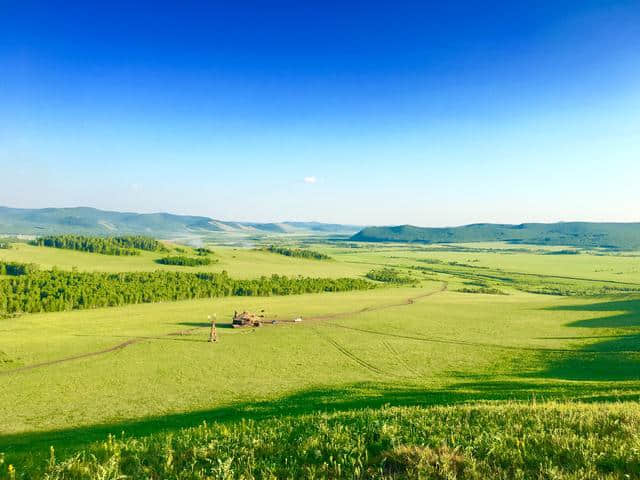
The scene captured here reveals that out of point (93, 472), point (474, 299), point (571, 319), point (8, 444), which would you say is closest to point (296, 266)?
point (474, 299)

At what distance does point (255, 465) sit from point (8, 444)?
88.0 feet

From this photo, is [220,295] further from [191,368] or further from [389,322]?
[191,368]

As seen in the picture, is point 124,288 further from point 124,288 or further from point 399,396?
point 399,396

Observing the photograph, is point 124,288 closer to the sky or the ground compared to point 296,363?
closer to the ground

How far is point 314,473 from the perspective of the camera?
22.1ft

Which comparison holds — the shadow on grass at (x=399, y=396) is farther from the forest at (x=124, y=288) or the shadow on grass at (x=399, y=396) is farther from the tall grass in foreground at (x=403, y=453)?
the forest at (x=124, y=288)

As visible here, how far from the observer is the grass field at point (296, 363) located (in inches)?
973

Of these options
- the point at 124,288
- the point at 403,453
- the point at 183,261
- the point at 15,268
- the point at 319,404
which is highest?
the point at 403,453

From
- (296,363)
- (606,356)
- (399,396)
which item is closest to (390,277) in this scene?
(296,363)

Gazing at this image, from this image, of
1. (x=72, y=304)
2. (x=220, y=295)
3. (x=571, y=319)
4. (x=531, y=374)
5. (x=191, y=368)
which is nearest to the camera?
(x=531, y=374)

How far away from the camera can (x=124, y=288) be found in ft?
360

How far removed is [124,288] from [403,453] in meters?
121

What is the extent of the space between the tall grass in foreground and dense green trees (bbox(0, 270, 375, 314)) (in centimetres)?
10606

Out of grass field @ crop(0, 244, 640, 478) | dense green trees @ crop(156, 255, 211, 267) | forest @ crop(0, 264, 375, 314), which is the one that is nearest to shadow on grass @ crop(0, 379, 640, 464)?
grass field @ crop(0, 244, 640, 478)
